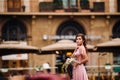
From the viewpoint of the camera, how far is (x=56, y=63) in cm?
3428

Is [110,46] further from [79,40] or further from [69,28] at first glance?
[79,40]

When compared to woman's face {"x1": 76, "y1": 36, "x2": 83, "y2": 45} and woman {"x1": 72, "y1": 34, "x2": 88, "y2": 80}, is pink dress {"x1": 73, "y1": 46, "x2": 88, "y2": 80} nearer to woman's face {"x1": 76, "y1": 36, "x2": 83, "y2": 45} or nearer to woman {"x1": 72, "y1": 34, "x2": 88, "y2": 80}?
woman {"x1": 72, "y1": 34, "x2": 88, "y2": 80}

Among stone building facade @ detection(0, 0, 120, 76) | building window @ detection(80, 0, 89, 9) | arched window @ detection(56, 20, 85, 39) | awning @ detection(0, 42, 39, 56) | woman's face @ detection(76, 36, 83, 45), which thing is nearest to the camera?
woman's face @ detection(76, 36, 83, 45)

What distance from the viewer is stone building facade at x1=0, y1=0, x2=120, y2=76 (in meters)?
34.6

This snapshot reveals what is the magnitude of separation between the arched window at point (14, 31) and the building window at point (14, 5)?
72cm

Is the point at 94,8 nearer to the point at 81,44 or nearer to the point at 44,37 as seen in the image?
the point at 44,37

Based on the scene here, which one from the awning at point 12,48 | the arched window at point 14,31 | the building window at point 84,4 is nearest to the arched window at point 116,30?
the building window at point 84,4

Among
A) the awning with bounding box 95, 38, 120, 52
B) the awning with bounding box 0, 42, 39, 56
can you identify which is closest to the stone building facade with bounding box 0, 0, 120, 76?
the awning with bounding box 95, 38, 120, 52

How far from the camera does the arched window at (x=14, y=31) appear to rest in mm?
34375

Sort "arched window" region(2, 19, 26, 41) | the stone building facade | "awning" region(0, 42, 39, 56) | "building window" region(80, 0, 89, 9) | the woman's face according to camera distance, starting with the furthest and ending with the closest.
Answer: "building window" region(80, 0, 89, 9) < the stone building facade < "arched window" region(2, 19, 26, 41) < "awning" region(0, 42, 39, 56) < the woman's face

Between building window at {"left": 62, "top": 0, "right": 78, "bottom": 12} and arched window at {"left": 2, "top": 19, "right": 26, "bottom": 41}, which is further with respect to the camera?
building window at {"left": 62, "top": 0, "right": 78, "bottom": 12}

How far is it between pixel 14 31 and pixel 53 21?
8.69 ft

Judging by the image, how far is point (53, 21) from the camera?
3506 centimetres

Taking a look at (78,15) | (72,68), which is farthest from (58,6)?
(72,68)
